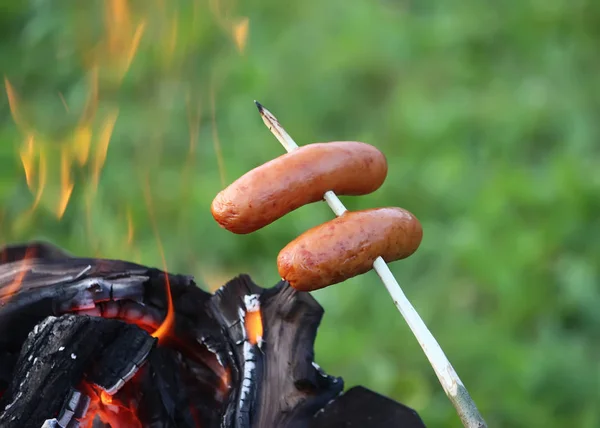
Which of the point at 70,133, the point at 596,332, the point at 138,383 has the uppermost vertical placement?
the point at 138,383

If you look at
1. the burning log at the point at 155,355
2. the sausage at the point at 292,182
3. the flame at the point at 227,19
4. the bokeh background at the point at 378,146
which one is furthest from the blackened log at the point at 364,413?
the flame at the point at 227,19

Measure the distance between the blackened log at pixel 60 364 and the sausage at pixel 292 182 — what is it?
40 centimetres

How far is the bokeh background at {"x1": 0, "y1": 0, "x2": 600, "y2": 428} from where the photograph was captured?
3.00 meters

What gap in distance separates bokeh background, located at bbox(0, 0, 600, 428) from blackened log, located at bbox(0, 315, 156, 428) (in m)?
0.65

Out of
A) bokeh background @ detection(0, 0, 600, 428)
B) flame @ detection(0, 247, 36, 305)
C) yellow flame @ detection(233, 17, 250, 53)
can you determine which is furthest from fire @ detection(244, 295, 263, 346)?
yellow flame @ detection(233, 17, 250, 53)

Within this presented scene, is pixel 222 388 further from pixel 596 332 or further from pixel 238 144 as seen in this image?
pixel 238 144

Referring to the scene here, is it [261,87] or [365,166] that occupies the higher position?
[365,166]

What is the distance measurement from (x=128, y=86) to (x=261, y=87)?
2.73 ft

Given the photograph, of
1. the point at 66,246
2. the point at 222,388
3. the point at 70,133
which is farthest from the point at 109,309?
the point at 70,133

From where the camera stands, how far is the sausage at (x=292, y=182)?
142 cm

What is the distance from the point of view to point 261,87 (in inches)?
176

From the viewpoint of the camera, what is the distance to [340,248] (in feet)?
4.70

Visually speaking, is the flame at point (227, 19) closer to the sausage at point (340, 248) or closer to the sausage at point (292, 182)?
the sausage at point (292, 182)

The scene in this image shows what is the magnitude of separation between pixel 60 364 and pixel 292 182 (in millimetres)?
633
